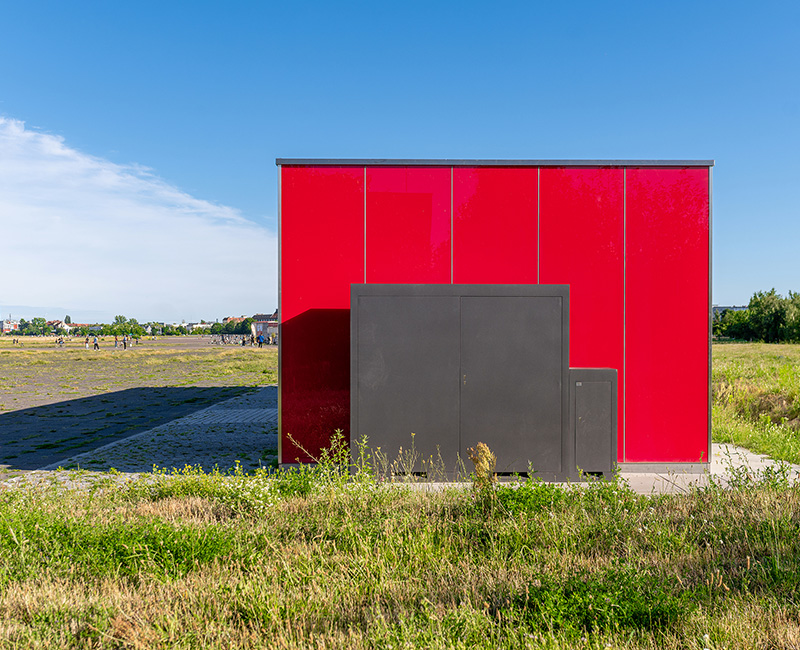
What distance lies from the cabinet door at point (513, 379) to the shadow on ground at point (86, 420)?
805cm

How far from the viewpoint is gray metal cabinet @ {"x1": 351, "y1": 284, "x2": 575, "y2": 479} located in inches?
293

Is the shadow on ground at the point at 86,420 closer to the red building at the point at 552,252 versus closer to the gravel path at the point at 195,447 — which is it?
the gravel path at the point at 195,447

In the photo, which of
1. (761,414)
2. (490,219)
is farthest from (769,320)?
(490,219)

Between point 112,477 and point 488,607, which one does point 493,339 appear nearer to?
point 488,607

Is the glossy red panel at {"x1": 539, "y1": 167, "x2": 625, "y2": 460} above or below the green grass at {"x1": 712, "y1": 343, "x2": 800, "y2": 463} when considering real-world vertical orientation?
above

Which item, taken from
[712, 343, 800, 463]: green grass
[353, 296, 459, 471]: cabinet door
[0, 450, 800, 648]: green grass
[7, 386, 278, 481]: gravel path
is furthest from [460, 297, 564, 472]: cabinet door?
[712, 343, 800, 463]: green grass

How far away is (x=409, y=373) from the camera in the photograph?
24.7 ft

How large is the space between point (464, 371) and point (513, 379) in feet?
2.47

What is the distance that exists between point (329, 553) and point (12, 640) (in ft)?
7.30

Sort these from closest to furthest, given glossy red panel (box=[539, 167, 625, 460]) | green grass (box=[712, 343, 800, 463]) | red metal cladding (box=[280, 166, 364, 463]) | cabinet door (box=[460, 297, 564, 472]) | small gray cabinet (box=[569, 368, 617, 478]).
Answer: cabinet door (box=[460, 297, 564, 472]) → small gray cabinet (box=[569, 368, 617, 478]) → red metal cladding (box=[280, 166, 364, 463]) → glossy red panel (box=[539, 167, 625, 460]) → green grass (box=[712, 343, 800, 463])

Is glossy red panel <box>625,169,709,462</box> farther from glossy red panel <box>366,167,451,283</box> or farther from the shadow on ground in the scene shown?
the shadow on ground

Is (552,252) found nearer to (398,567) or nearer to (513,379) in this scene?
(513,379)

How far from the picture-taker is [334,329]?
331 inches

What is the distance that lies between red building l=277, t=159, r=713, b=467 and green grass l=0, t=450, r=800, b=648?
2.62 m
